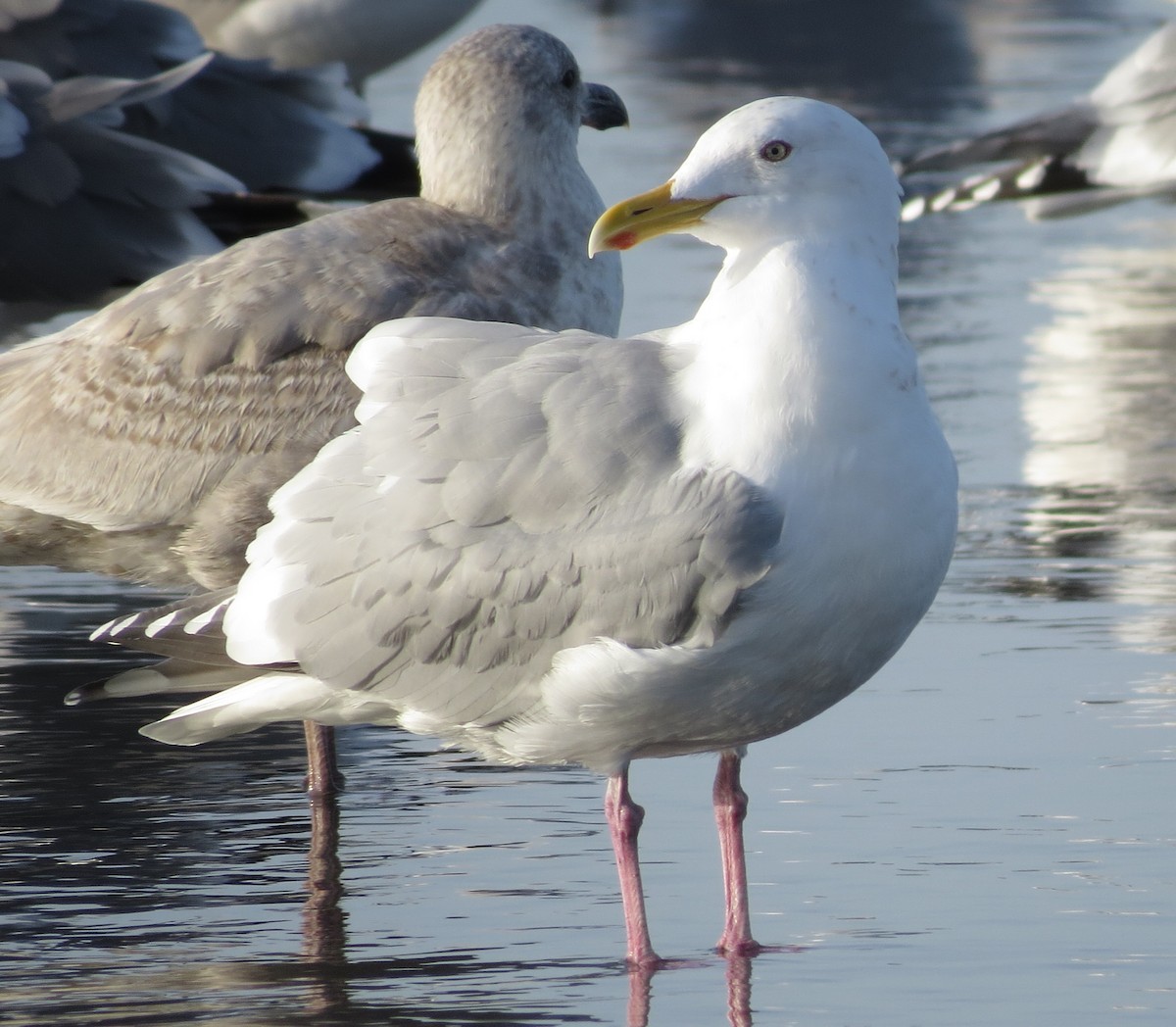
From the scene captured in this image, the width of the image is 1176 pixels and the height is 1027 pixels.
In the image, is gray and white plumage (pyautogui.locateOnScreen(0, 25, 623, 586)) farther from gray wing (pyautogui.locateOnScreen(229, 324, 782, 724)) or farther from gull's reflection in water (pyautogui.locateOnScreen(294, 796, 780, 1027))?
gull's reflection in water (pyautogui.locateOnScreen(294, 796, 780, 1027))

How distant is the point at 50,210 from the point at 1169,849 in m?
4.61

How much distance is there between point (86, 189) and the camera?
816 centimetres

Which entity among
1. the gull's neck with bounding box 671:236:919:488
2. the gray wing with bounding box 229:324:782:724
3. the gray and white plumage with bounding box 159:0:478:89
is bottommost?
the gray wing with bounding box 229:324:782:724

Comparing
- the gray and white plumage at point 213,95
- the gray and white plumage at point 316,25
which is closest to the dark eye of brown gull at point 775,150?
the gray and white plumage at point 213,95

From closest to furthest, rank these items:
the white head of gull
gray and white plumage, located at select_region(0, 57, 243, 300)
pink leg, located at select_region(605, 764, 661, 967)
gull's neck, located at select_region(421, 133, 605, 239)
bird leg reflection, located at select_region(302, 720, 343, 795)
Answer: the white head of gull < pink leg, located at select_region(605, 764, 661, 967) < bird leg reflection, located at select_region(302, 720, 343, 795) < gull's neck, located at select_region(421, 133, 605, 239) < gray and white plumage, located at select_region(0, 57, 243, 300)

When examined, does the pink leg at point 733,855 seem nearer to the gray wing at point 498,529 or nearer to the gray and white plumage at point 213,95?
the gray wing at point 498,529

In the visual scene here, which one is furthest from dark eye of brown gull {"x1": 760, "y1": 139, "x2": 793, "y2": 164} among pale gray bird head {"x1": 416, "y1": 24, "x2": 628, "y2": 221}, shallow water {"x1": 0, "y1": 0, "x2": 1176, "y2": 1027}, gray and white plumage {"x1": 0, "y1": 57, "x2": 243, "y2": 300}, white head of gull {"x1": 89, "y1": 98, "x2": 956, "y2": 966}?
gray and white plumage {"x1": 0, "y1": 57, "x2": 243, "y2": 300}

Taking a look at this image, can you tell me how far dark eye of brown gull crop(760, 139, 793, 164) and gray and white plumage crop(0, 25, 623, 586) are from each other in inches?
53.5

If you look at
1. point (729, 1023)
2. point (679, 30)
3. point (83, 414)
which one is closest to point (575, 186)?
point (83, 414)

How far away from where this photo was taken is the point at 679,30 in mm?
22812

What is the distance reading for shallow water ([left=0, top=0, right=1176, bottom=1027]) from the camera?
4.20 meters

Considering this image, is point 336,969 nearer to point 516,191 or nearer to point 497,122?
point 516,191

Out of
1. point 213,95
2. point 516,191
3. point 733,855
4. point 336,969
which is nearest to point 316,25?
point 213,95

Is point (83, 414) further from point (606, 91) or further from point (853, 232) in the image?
point (853, 232)
